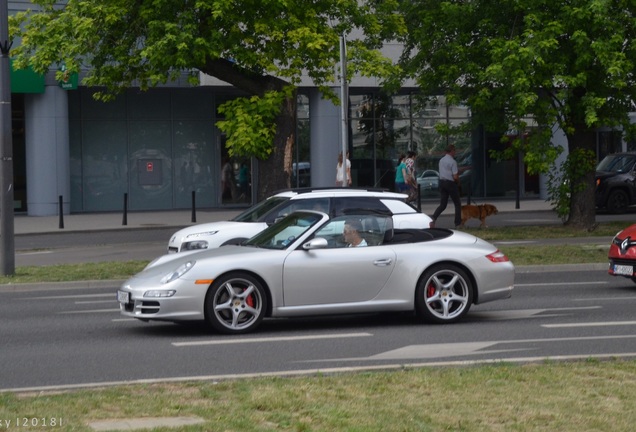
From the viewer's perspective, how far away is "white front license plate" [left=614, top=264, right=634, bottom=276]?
15.8 m

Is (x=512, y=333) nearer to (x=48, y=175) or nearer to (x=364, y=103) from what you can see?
(x=48, y=175)

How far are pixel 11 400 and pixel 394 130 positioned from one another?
118 ft

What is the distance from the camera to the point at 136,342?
11562 millimetres

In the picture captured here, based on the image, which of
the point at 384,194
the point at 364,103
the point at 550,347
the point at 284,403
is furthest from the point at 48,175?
the point at 284,403

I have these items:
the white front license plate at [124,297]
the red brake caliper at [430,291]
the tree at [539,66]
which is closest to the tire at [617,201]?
the tree at [539,66]

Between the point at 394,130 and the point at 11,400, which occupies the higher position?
the point at 394,130

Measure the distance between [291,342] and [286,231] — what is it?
185cm

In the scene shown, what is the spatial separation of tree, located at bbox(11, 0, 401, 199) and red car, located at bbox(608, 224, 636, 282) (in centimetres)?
785

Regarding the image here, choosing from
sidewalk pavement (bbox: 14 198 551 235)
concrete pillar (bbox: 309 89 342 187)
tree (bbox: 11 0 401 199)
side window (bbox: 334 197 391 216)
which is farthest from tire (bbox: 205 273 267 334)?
concrete pillar (bbox: 309 89 342 187)

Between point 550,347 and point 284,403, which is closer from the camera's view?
point 284,403

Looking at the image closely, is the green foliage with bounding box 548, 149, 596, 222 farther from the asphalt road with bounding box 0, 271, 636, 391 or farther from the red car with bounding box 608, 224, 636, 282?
the asphalt road with bounding box 0, 271, 636, 391

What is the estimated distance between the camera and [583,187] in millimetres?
26969

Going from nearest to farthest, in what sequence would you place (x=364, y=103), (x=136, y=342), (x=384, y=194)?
(x=136, y=342) → (x=384, y=194) → (x=364, y=103)

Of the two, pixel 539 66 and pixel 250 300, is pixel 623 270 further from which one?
pixel 539 66
